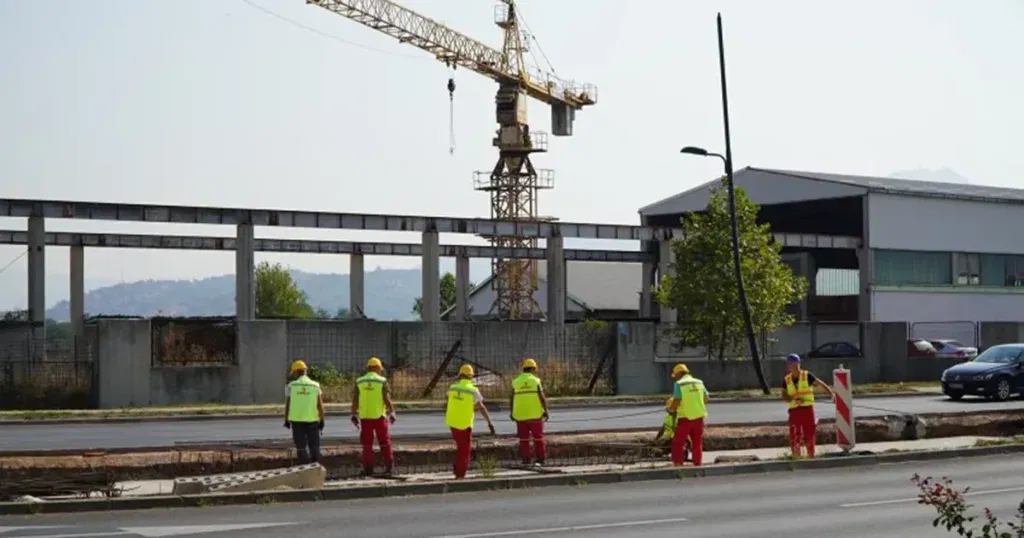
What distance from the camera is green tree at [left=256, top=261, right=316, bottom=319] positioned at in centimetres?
11462

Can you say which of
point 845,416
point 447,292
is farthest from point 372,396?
point 447,292

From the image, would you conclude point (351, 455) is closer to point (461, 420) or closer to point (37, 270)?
point (461, 420)

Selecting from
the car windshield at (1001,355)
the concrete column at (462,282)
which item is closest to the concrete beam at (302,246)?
the concrete column at (462,282)

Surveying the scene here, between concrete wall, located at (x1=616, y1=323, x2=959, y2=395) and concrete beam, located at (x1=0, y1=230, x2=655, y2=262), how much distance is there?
66.9ft

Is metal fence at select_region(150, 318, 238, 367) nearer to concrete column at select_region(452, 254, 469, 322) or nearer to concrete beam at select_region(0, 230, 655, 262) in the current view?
Answer: concrete beam at select_region(0, 230, 655, 262)

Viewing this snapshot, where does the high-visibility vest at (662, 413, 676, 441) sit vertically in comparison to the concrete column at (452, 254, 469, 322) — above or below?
below

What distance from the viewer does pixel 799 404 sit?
75.0 feet

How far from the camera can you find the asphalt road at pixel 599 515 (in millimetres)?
14773

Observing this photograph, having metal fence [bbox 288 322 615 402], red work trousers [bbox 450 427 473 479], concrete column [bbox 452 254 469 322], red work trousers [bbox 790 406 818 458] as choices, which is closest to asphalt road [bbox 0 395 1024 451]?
red work trousers [bbox 450 427 473 479]

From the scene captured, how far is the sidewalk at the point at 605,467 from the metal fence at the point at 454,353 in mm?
16892

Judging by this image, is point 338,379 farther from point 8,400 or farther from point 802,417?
point 802,417

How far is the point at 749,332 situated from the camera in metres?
43.3

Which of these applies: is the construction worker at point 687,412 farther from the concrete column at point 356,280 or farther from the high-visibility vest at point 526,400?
the concrete column at point 356,280

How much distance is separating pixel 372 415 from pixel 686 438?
474 centimetres
